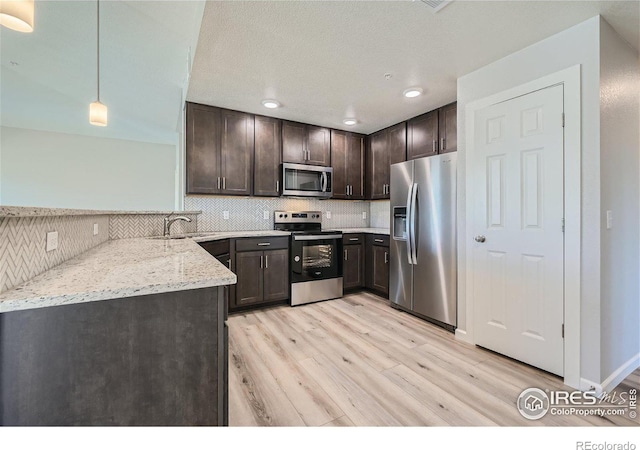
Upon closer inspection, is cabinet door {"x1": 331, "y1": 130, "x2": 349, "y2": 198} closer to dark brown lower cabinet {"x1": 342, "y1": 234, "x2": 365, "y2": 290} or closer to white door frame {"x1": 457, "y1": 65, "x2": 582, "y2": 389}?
dark brown lower cabinet {"x1": 342, "y1": 234, "x2": 365, "y2": 290}

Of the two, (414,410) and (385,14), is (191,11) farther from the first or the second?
(414,410)

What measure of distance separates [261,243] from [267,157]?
111cm

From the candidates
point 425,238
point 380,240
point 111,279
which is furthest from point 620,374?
point 111,279

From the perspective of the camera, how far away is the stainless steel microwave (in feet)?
11.8

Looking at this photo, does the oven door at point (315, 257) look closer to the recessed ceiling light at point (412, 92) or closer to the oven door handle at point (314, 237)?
the oven door handle at point (314, 237)

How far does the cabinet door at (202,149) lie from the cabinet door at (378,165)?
85.8 inches

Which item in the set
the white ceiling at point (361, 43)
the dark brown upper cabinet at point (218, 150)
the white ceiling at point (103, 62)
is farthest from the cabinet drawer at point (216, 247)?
the white ceiling at point (103, 62)

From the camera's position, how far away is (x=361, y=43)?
79.6 inches

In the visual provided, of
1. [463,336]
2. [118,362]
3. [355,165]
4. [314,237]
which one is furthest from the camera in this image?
[355,165]

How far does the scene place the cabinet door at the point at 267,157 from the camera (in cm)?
346

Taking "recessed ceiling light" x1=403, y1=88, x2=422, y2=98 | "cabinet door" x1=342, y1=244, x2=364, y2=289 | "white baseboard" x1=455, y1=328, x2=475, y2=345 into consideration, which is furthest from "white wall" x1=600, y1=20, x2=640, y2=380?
"cabinet door" x1=342, y1=244, x2=364, y2=289

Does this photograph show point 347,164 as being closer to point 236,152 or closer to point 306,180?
point 306,180

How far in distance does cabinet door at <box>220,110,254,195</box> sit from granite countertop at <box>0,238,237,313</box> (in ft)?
6.56
